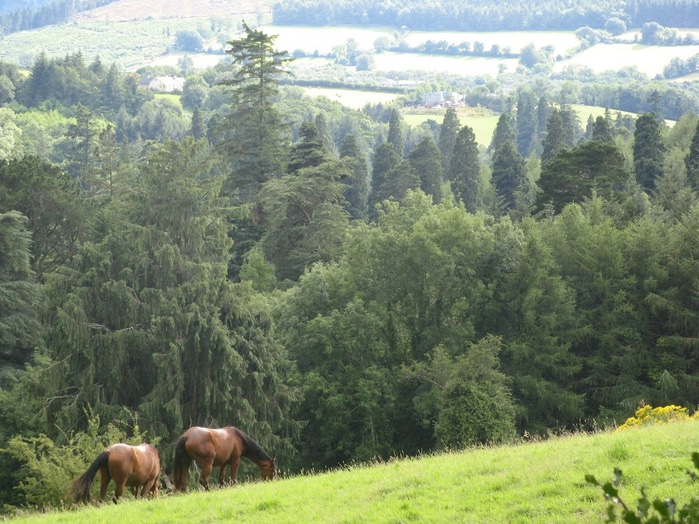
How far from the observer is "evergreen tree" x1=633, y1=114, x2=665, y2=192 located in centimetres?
8175

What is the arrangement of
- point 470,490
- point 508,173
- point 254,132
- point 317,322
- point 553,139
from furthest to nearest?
1. point 553,139
2. point 508,173
3. point 254,132
4. point 317,322
5. point 470,490

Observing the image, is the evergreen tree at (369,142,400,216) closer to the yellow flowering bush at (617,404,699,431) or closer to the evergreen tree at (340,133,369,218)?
the evergreen tree at (340,133,369,218)

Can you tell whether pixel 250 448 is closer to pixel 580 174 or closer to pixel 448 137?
pixel 580 174

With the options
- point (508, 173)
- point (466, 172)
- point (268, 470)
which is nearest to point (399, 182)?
point (466, 172)

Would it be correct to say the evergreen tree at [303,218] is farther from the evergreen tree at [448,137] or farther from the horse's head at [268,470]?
the evergreen tree at [448,137]

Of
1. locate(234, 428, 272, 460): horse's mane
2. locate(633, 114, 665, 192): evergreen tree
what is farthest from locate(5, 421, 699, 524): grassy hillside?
locate(633, 114, 665, 192): evergreen tree

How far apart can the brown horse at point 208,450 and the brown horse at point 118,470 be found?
1.16 metres

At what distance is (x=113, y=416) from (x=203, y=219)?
9374 mm

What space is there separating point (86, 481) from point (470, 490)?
8.22 metres

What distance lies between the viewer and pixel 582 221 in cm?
4894

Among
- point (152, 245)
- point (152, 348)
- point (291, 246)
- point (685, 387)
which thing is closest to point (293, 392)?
point (152, 348)

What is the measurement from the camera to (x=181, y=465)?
21.2 meters

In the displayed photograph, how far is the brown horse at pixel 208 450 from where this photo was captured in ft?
68.8

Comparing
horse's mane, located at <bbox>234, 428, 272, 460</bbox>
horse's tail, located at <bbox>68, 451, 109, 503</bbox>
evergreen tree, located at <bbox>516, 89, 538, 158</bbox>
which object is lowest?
evergreen tree, located at <bbox>516, 89, 538, 158</bbox>
